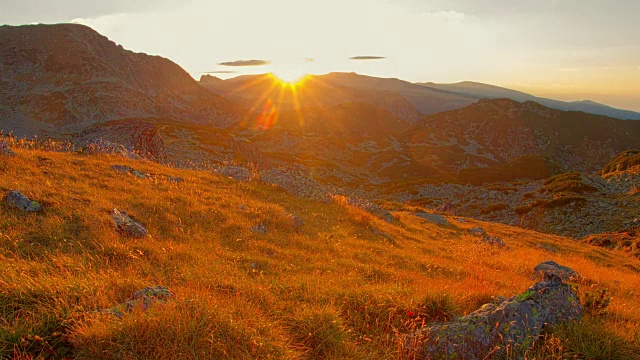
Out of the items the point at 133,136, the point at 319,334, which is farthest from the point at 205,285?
the point at 133,136

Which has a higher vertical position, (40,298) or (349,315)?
(40,298)

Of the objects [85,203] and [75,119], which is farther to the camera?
[75,119]

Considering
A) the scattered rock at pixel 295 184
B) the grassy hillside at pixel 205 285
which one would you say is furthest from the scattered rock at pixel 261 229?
the scattered rock at pixel 295 184

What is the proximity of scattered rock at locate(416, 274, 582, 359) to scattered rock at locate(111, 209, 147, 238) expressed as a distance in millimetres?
7454

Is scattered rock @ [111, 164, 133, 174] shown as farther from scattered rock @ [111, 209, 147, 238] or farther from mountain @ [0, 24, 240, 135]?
mountain @ [0, 24, 240, 135]

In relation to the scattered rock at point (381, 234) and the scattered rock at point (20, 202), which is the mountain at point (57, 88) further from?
the scattered rock at point (381, 234)

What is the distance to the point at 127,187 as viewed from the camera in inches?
515

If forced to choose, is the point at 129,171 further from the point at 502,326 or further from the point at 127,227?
the point at 502,326

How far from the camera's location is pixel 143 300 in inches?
197

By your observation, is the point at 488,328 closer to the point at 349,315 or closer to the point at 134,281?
the point at 349,315

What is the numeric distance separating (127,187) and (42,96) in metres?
183

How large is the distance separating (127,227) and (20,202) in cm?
281

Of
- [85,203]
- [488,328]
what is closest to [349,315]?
[488,328]

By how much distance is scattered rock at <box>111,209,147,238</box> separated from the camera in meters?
9.05
